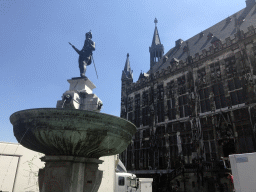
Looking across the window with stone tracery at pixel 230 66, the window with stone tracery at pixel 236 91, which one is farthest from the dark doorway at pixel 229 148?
the window with stone tracery at pixel 230 66

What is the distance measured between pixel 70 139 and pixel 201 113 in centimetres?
1796

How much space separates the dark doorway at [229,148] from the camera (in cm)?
1623

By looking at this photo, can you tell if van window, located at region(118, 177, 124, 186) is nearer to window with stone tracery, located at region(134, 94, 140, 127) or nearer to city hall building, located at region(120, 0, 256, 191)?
city hall building, located at region(120, 0, 256, 191)

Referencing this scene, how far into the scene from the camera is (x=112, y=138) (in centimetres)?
383

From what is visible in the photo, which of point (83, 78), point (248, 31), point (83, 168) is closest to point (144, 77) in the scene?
point (248, 31)

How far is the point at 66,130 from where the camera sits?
3387 millimetres

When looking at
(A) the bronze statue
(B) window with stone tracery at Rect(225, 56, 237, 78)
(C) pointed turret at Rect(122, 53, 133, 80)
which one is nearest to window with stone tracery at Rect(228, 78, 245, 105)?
(B) window with stone tracery at Rect(225, 56, 237, 78)

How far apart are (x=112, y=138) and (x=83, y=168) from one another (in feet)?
3.28

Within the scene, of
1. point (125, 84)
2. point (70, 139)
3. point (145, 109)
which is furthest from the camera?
point (125, 84)

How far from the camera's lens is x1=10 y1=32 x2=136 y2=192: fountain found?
341 cm

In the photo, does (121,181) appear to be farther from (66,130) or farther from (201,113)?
(201,113)

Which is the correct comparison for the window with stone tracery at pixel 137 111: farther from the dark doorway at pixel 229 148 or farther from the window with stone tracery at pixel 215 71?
the dark doorway at pixel 229 148

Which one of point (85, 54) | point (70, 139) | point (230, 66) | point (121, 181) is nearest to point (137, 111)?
point (230, 66)

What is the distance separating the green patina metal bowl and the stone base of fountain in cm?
17
